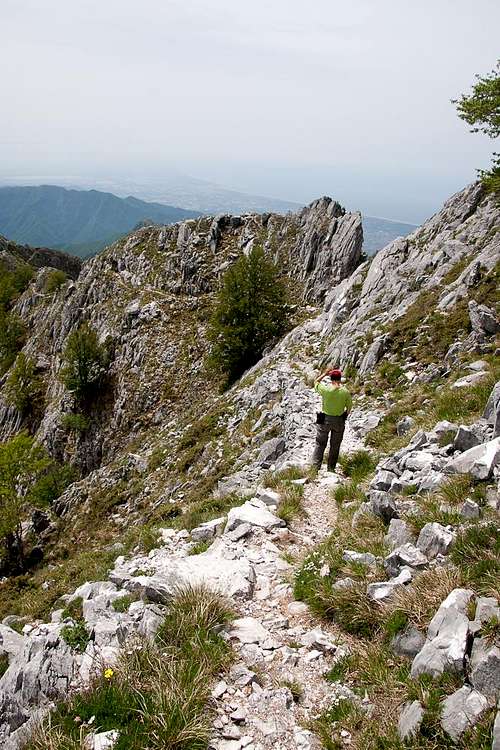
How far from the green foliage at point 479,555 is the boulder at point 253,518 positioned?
4770 mm

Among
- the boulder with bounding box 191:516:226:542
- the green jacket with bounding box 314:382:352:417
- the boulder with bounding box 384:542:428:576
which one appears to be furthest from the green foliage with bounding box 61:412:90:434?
the boulder with bounding box 384:542:428:576

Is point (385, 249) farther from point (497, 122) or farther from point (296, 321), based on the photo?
point (497, 122)

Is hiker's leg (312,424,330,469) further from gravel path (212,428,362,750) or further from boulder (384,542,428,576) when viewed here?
boulder (384,542,428,576)

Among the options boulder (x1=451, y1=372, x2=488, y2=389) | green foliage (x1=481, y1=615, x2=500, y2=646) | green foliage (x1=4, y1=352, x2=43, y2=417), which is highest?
boulder (x1=451, y1=372, x2=488, y2=389)

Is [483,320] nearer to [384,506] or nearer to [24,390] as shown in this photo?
[384,506]

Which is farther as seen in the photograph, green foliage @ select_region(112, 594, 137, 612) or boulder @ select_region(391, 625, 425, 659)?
green foliage @ select_region(112, 594, 137, 612)

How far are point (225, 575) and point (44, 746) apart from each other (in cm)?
382

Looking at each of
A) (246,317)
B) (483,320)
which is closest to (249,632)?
(483,320)

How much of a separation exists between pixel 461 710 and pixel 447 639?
0.72 meters

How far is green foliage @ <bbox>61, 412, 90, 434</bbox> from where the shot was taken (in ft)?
155

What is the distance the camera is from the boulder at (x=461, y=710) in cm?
435

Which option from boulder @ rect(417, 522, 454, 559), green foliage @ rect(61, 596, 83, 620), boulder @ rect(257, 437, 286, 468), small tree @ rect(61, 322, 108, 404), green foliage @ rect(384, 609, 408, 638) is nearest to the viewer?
green foliage @ rect(384, 609, 408, 638)

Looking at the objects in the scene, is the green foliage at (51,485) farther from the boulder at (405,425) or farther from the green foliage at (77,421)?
the boulder at (405,425)

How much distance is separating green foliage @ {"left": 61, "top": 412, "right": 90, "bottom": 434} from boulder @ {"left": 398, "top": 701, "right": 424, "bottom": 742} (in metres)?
46.9
